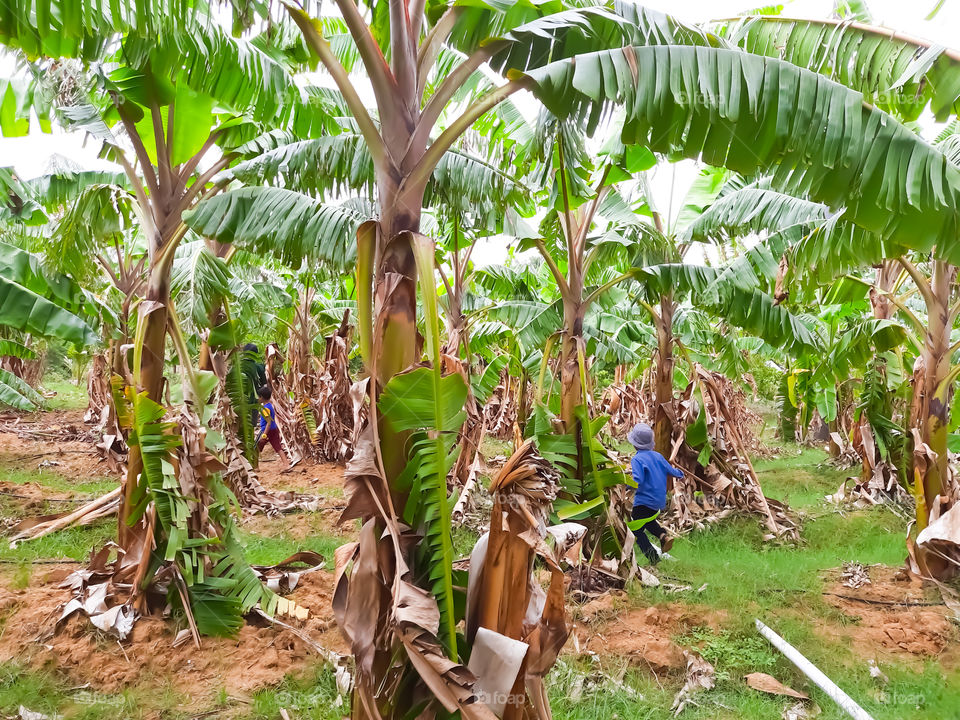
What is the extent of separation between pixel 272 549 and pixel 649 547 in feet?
12.0

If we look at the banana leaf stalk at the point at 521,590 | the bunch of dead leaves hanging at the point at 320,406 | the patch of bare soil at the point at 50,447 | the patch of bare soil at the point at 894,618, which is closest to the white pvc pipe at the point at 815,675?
the patch of bare soil at the point at 894,618

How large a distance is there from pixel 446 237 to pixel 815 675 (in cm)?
620

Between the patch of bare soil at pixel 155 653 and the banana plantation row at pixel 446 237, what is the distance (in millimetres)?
195

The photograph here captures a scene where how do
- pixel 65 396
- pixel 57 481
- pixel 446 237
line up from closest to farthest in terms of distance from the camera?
pixel 446 237 → pixel 57 481 → pixel 65 396

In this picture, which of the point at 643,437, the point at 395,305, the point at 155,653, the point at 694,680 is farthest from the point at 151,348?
the point at 643,437

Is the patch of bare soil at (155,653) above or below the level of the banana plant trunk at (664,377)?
below

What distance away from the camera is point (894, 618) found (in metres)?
4.67

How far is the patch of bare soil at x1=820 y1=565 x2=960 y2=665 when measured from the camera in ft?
13.6

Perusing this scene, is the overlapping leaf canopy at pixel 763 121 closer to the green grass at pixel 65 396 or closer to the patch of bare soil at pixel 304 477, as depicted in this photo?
the patch of bare soil at pixel 304 477

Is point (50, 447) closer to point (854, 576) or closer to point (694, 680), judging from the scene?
point (694, 680)

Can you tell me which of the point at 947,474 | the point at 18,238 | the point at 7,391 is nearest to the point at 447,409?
the point at 947,474

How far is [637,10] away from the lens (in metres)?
3.10

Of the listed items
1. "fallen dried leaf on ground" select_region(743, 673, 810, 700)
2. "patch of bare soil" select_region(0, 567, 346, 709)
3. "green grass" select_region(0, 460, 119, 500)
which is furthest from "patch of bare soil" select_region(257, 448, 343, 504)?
"fallen dried leaf on ground" select_region(743, 673, 810, 700)

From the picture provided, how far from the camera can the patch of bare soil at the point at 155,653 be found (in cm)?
340
